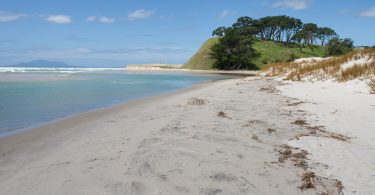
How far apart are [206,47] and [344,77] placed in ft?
210

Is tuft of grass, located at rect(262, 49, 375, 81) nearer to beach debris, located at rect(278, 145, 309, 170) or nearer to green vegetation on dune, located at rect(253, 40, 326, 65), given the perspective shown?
beach debris, located at rect(278, 145, 309, 170)

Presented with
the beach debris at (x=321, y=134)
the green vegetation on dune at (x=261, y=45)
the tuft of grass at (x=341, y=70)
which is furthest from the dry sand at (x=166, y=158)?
the green vegetation on dune at (x=261, y=45)

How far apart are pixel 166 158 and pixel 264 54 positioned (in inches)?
2744

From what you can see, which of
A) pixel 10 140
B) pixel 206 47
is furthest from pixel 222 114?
pixel 206 47

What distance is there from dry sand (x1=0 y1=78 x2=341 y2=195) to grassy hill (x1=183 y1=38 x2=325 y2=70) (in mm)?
61375

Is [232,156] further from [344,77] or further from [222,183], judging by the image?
[344,77]

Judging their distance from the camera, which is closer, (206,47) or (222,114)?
(222,114)

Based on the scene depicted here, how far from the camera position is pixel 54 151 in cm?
507

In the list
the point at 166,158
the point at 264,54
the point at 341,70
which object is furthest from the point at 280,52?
the point at 166,158

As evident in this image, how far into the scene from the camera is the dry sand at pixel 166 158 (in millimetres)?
3426

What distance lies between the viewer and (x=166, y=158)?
4.22m

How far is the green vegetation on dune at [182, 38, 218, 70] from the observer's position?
69.9m

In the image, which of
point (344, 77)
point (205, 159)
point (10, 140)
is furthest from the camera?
point (344, 77)

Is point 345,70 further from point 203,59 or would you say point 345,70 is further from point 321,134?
point 203,59
